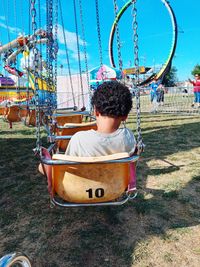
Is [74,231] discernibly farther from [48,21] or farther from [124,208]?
[48,21]

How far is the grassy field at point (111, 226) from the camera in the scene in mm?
2174

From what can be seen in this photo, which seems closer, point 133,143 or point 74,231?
point 133,143

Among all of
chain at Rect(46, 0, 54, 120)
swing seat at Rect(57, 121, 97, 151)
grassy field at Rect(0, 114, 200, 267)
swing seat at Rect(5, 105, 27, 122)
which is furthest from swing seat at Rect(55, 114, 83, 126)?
swing seat at Rect(5, 105, 27, 122)

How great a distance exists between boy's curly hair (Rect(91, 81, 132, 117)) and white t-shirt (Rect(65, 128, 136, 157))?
0.17m

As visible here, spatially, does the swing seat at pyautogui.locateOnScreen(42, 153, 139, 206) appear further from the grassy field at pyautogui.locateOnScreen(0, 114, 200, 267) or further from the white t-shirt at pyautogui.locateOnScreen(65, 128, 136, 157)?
the grassy field at pyautogui.locateOnScreen(0, 114, 200, 267)

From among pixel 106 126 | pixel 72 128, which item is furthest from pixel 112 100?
pixel 72 128

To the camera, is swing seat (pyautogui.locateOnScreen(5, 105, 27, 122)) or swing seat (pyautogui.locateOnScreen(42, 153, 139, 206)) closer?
swing seat (pyautogui.locateOnScreen(42, 153, 139, 206))

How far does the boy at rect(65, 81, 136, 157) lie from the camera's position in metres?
2.15

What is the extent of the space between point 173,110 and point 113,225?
1180 cm

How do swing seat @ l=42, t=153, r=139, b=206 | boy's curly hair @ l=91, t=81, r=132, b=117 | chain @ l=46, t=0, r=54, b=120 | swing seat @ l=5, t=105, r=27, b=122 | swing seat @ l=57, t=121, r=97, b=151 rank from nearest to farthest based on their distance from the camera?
swing seat @ l=42, t=153, r=139, b=206 → boy's curly hair @ l=91, t=81, r=132, b=117 → swing seat @ l=57, t=121, r=97, b=151 → chain @ l=46, t=0, r=54, b=120 → swing seat @ l=5, t=105, r=27, b=122

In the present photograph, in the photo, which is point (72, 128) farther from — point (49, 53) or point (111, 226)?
point (49, 53)

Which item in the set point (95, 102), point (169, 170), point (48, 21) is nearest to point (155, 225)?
point (95, 102)

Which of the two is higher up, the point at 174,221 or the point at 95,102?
the point at 95,102

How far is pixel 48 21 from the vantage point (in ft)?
17.0
